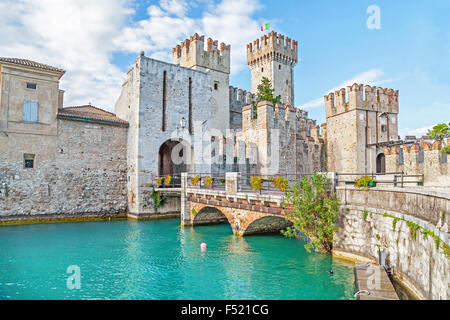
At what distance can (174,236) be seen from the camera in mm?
15211

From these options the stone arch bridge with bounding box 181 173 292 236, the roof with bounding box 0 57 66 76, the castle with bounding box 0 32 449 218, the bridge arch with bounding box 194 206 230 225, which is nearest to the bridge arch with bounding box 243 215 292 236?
the stone arch bridge with bounding box 181 173 292 236

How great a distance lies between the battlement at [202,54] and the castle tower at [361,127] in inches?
415

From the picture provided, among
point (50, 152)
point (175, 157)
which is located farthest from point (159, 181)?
point (50, 152)

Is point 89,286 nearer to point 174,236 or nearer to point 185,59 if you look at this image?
point 174,236

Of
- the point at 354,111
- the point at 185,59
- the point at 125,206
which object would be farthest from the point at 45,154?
the point at 354,111

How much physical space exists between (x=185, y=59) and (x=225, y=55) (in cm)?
400

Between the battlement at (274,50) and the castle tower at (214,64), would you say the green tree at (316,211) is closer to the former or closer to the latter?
the castle tower at (214,64)

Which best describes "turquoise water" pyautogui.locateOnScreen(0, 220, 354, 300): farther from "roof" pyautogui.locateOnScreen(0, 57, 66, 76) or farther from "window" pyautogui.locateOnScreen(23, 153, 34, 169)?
"roof" pyautogui.locateOnScreen(0, 57, 66, 76)

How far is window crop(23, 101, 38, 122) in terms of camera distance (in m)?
18.3

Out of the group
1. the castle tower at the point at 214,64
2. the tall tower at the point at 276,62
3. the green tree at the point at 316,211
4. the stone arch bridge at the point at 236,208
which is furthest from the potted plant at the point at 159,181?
the tall tower at the point at 276,62

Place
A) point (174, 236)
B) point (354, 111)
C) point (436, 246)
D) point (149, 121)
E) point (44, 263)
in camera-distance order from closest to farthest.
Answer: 1. point (436, 246)
2. point (44, 263)
3. point (174, 236)
4. point (149, 121)
5. point (354, 111)

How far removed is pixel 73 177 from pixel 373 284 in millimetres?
18436

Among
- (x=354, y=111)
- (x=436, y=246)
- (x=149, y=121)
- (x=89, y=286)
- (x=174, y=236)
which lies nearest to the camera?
(x=436, y=246)

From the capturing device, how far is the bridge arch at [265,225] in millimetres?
13961
